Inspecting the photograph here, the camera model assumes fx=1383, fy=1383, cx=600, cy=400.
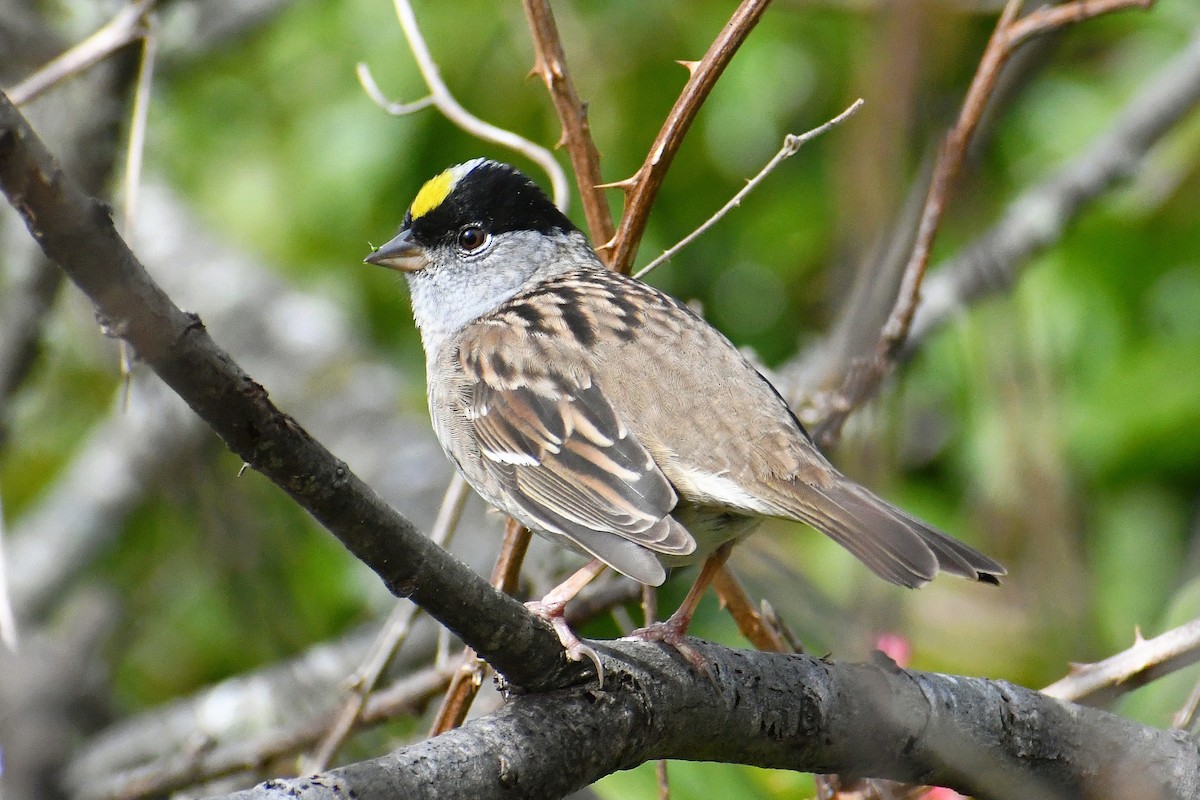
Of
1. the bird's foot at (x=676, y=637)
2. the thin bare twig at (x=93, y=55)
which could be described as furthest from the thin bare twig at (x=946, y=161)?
the thin bare twig at (x=93, y=55)

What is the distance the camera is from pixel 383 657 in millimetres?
2721

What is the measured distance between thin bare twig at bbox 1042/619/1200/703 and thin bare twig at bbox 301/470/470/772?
46.5 inches

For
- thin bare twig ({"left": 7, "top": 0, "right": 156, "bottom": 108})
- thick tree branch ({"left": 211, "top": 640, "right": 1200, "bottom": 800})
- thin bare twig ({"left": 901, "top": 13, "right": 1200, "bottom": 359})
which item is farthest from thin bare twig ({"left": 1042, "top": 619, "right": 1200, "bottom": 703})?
thin bare twig ({"left": 7, "top": 0, "right": 156, "bottom": 108})

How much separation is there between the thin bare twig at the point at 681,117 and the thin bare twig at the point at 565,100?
4.1 inches

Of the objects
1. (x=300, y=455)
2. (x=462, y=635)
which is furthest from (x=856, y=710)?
(x=300, y=455)

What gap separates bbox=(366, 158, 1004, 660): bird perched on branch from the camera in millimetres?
2332

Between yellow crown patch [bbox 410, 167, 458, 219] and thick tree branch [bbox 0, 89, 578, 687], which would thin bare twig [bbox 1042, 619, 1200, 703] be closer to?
thick tree branch [bbox 0, 89, 578, 687]

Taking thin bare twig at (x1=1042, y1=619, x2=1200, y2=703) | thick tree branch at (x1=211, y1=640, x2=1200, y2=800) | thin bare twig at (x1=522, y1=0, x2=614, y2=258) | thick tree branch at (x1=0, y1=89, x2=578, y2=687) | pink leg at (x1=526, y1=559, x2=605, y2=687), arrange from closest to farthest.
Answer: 1. thick tree branch at (x1=0, y1=89, x2=578, y2=687)
2. thick tree branch at (x1=211, y1=640, x2=1200, y2=800)
3. pink leg at (x1=526, y1=559, x2=605, y2=687)
4. thin bare twig at (x1=1042, y1=619, x2=1200, y2=703)
5. thin bare twig at (x1=522, y1=0, x2=614, y2=258)

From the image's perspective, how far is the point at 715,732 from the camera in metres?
2.04

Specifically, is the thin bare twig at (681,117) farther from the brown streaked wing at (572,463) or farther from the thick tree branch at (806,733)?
the thick tree branch at (806,733)

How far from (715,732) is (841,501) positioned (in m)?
0.56

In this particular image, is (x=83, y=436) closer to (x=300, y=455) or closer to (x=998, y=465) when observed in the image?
(x=998, y=465)

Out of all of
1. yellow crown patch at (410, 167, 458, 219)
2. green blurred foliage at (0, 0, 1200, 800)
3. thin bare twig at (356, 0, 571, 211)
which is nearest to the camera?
thin bare twig at (356, 0, 571, 211)

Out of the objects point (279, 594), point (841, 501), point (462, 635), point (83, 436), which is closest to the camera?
point (462, 635)
